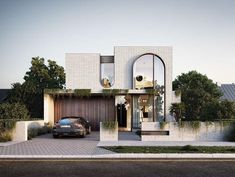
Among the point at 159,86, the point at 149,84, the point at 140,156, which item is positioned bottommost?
the point at 140,156

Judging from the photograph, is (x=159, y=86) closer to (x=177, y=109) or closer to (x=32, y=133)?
(x=177, y=109)

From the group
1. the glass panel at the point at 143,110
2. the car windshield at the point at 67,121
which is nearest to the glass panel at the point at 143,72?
the glass panel at the point at 143,110

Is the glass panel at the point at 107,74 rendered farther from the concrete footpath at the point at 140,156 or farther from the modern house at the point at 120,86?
the concrete footpath at the point at 140,156

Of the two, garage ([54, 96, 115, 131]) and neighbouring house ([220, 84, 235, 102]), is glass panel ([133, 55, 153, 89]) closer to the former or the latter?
garage ([54, 96, 115, 131])

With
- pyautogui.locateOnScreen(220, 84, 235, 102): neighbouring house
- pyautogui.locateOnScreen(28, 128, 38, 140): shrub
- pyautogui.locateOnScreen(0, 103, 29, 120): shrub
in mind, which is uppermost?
pyautogui.locateOnScreen(220, 84, 235, 102): neighbouring house

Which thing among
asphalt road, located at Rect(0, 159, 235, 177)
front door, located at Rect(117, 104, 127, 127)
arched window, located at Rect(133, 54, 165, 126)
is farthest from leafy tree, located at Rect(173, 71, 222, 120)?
asphalt road, located at Rect(0, 159, 235, 177)

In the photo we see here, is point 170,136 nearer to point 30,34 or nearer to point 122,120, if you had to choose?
point 122,120

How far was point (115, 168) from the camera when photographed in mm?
10172

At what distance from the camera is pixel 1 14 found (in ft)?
76.1

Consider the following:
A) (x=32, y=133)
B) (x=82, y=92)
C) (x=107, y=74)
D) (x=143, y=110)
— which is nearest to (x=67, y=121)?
(x=32, y=133)

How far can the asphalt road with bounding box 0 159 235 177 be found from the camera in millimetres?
9234

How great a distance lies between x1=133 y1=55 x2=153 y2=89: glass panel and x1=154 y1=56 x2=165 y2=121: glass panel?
38 centimetres

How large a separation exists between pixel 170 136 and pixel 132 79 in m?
9.25

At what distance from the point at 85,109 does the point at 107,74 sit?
10.5 ft
